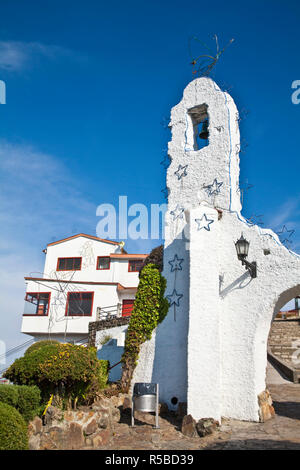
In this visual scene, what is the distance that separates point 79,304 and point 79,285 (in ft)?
3.95

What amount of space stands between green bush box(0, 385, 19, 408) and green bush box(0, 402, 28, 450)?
0.58 metres

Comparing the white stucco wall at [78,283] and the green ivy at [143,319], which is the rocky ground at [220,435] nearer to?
the green ivy at [143,319]

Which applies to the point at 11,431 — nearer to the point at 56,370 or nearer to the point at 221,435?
the point at 56,370

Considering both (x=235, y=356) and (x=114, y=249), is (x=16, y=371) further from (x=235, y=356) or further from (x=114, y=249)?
(x=114, y=249)

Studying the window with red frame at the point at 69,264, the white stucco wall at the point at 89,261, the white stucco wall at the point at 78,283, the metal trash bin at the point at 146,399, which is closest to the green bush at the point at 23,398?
the metal trash bin at the point at 146,399

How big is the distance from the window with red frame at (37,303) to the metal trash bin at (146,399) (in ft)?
48.7

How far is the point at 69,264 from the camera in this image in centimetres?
2611

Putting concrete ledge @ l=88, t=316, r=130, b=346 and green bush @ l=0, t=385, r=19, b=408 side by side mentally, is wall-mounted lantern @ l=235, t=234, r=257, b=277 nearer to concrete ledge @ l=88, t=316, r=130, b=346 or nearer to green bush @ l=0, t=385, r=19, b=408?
green bush @ l=0, t=385, r=19, b=408

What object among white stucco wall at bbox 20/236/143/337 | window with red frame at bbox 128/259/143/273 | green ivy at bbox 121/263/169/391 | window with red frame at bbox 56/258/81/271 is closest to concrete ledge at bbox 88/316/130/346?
white stucco wall at bbox 20/236/143/337

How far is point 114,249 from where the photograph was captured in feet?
86.3

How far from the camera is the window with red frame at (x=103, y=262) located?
25.6 m

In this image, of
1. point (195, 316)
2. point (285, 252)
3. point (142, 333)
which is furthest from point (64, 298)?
point (285, 252)

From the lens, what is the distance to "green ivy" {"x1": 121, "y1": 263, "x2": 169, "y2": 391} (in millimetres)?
11867

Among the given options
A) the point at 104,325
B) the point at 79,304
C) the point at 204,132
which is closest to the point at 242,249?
the point at 204,132
